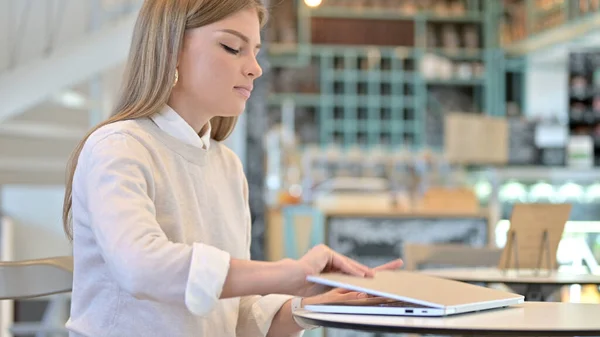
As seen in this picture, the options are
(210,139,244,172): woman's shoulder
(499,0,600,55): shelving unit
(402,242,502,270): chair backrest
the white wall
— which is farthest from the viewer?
(499,0,600,55): shelving unit

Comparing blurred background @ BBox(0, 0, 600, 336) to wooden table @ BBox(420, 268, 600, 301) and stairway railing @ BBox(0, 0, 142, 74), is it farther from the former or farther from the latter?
wooden table @ BBox(420, 268, 600, 301)

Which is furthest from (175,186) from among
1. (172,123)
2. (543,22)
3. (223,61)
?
(543,22)

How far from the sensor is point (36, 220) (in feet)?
18.6

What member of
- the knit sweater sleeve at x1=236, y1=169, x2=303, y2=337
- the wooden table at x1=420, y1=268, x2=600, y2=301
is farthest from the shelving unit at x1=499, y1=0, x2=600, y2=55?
the knit sweater sleeve at x1=236, y1=169, x2=303, y2=337

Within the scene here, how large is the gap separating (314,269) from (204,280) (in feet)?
0.49

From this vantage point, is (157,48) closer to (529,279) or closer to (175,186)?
(175,186)

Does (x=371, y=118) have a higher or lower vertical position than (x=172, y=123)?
higher

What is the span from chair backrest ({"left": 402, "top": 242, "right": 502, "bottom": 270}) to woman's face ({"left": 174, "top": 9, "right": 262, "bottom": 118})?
5.46 ft

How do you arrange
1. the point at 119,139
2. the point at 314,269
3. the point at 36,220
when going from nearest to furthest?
the point at 314,269 < the point at 119,139 < the point at 36,220

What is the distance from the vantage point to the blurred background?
15.8ft

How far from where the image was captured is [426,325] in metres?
1.04

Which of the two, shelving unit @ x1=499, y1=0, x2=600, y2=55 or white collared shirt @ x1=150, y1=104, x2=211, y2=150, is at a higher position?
shelving unit @ x1=499, y1=0, x2=600, y2=55

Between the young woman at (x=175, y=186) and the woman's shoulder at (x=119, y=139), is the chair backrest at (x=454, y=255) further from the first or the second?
the woman's shoulder at (x=119, y=139)

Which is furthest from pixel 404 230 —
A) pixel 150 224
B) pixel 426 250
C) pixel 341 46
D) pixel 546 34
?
pixel 341 46
